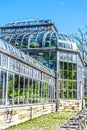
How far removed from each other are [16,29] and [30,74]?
1885 centimetres

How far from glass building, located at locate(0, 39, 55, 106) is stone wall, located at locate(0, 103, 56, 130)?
1.18 feet

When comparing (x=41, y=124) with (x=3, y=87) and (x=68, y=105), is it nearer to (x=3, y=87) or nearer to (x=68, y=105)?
(x=3, y=87)

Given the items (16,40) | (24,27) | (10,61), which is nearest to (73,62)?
(16,40)

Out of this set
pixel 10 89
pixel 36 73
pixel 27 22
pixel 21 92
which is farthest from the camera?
pixel 27 22

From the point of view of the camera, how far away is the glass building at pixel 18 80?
13.4 m

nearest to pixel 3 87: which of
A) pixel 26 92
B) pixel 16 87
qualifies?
pixel 16 87

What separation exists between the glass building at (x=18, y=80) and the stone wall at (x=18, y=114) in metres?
0.36

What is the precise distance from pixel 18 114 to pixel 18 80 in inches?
73.5

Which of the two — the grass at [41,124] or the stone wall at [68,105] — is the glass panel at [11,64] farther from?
the stone wall at [68,105]

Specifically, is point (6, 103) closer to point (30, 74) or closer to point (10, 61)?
point (10, 61)

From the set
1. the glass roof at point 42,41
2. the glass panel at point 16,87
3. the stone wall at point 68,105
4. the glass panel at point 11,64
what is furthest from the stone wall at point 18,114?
the glass roof at point 42,41

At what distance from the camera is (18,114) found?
48.0ft

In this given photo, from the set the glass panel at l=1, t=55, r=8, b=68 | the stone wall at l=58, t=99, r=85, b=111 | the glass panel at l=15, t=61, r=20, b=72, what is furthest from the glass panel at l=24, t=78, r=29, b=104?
the stone wall at l=58, t=99, r=85, b=111

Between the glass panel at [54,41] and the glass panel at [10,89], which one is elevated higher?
the glass panel at [54,41]
